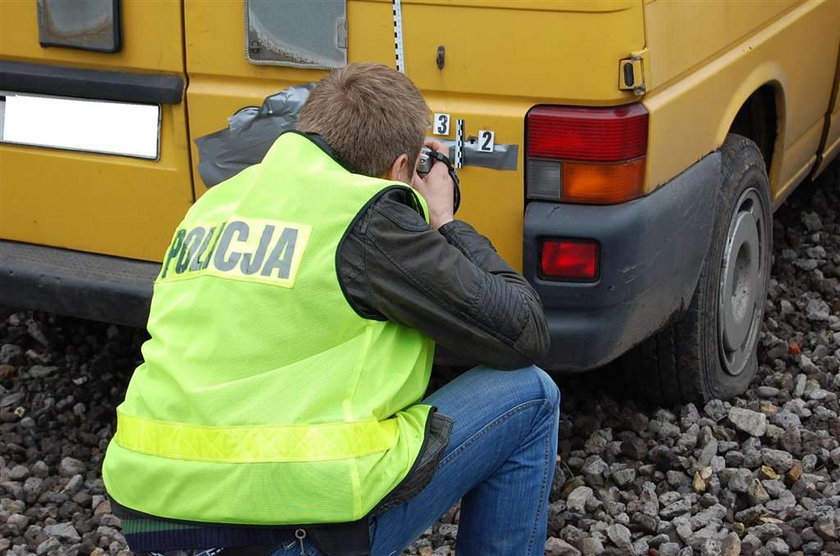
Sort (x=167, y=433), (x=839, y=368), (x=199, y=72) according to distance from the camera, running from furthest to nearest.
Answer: (x=839, y=368)
(x=199, y=72)
(x=167, y=433)

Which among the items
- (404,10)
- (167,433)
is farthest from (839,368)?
(167,433)

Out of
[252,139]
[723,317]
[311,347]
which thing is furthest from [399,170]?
[723,317]

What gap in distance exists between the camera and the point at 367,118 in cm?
242

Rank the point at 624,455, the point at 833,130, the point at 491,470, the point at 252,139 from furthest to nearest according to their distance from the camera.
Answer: the point at 833,130 → the point at 624,455 → the point at 252,139 → the point at 491,470

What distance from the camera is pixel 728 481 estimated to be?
12.1 ft

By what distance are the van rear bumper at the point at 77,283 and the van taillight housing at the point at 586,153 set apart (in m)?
1.17

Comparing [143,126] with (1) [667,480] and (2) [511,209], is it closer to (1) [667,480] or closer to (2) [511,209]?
(2) [511,209]

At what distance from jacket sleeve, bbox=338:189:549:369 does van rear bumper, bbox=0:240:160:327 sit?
141 cm

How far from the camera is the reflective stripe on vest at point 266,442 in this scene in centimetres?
222

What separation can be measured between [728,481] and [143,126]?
189 centimetres

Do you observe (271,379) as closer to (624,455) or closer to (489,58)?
(489,58)

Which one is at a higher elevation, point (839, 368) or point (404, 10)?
point (404, 10)

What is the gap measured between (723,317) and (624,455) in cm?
53

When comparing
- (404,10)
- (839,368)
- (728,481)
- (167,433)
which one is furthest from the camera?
(839,368)
